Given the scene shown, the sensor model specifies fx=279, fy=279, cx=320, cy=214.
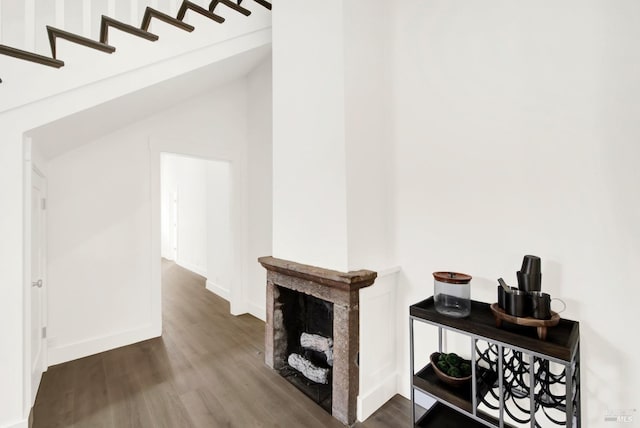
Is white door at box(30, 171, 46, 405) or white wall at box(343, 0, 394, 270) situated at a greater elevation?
white wall at box(343, 0, 394, 270)

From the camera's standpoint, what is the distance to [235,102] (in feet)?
12.0

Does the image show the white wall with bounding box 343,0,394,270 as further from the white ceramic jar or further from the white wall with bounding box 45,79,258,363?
the white wall with bounding box 45,79,258,363

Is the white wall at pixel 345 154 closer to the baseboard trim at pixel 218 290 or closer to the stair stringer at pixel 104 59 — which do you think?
the stair stringer at pixel 104 59

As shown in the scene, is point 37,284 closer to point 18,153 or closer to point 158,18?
point 18,153

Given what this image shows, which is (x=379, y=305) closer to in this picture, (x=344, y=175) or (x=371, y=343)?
(x=371, y=343)

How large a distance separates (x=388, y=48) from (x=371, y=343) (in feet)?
7.21

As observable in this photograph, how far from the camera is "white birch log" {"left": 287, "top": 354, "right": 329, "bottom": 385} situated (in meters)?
2.15

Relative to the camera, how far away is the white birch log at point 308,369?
2154 millimetres

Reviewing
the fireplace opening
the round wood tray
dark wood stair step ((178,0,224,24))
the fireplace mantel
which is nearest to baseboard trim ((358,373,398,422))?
the fireplace opening

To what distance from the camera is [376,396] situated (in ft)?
6.46

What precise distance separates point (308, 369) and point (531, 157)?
2.12m

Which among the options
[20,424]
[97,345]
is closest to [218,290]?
[97,345]

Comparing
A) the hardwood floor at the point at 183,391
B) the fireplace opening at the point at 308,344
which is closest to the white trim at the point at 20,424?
the hardwood floor at the point at 183,391

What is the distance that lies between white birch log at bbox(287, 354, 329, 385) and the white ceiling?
2.39m
